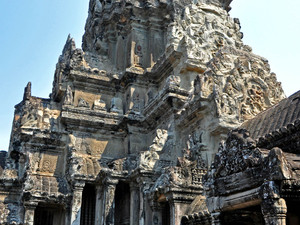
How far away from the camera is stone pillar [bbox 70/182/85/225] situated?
16.1 metres

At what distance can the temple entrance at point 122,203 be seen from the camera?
17.0 meters

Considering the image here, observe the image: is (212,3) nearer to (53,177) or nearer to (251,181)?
(53,177)

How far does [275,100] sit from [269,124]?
449 cm


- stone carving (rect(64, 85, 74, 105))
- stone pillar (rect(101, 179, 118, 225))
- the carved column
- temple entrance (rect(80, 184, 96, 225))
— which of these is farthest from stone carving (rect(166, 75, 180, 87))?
Answer: temple entrance (rect(80, 184, 96, 225))

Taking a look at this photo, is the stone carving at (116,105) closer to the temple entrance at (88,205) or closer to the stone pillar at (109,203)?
the temple entrance at (88,205)

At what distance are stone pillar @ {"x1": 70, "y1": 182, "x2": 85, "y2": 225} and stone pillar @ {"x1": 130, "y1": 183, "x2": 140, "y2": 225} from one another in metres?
2.35

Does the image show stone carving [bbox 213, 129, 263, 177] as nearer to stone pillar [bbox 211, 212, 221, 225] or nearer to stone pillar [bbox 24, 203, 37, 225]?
stone pillar [bbox 211, 212, 221, 225]

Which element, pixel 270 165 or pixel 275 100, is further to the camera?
pixel 275 100

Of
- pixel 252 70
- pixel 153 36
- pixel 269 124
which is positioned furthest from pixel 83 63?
pixel 269 124

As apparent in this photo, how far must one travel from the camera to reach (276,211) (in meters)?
6.32

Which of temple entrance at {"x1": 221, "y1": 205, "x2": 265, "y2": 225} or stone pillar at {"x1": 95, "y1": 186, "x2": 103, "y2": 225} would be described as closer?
temple entrance at {"x1": 221, "y1": 205, "x2": 265, "y2": 225}

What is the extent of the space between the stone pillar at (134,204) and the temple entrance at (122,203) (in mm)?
1403

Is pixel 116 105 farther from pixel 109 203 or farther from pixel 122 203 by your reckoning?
pixel 109 203

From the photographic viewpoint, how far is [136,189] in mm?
15586
